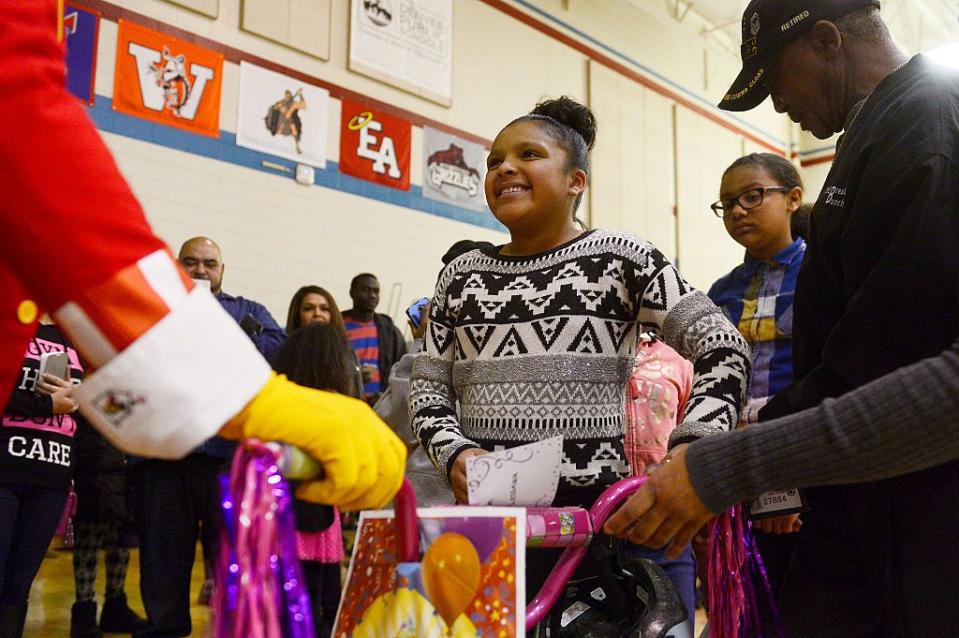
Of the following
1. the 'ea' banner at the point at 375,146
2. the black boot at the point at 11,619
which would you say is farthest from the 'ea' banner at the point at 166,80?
the black boot at the point at 11,619

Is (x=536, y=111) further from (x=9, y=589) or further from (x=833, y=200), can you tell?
(x=9, y=589)

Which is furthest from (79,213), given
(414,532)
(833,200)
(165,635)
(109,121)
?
(109,121)

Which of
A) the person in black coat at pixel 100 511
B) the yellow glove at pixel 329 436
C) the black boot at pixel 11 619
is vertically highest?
the yellow glove at pixel 329 436

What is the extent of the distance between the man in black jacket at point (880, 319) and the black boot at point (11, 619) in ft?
8.87

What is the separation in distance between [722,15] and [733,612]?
11.0 m

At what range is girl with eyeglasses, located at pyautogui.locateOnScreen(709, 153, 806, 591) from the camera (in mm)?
2590

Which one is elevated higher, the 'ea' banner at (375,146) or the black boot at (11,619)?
the 'ea' banner at (375,146)

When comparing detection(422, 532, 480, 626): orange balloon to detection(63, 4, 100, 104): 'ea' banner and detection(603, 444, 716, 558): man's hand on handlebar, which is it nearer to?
detection(603, 444, 716, 558): man's hand on handlebar

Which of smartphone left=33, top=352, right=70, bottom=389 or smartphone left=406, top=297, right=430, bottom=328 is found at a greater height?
smartphone left=406, top=297, right=430, bottom=328

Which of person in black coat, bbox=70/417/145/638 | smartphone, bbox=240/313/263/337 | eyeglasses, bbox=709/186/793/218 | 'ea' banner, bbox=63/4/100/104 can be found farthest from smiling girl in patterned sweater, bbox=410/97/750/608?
'ea' banner, bbox=63/4/100/104

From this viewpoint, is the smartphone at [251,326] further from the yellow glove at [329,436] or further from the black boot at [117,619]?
the yellow glove at [329,436]

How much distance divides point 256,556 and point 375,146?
652 centimetres

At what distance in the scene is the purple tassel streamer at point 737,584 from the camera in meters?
1.25

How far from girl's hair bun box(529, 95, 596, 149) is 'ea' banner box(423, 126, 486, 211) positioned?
A: 554 centimetres
